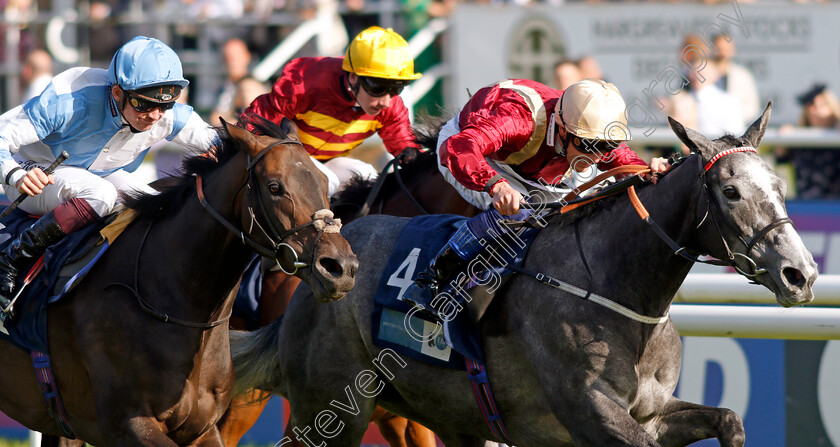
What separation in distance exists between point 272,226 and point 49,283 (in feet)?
3.46

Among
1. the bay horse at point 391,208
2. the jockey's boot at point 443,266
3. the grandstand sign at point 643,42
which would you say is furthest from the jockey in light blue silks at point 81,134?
the grandstand sign at point 643,42

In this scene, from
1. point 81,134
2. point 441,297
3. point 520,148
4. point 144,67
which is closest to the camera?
point 144,67

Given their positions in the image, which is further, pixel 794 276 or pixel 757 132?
pixel 757 132

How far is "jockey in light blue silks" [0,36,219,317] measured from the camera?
4090 millimetres

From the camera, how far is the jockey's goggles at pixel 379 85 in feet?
17.3

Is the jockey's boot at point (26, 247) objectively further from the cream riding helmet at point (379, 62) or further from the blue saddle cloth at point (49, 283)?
the cream riding helmet at point (379, 62)

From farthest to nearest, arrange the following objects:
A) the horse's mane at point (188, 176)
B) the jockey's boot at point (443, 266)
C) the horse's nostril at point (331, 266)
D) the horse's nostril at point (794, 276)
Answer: the jockey's boot at point (443, 266)
the horse's mane at point (188, 176)
the horse's nostril at point (331, 266)
the horse's nostril at point (794, 276)

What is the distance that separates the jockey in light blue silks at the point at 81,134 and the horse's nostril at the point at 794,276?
2.18 meters

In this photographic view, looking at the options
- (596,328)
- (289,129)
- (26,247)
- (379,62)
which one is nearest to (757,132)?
(596,328)

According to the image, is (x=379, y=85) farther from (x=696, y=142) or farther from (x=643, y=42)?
(x=643, y=42)

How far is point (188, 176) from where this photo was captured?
407 centimetres

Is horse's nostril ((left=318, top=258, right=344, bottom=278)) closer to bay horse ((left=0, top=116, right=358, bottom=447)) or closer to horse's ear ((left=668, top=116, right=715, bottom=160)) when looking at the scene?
bay horse ((left=0, top=116, right=358, bottom=447))

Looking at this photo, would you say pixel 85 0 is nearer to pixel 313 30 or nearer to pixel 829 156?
pixel 313 30

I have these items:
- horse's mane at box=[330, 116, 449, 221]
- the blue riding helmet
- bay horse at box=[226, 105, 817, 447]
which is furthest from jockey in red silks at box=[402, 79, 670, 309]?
the blue riding helmet
